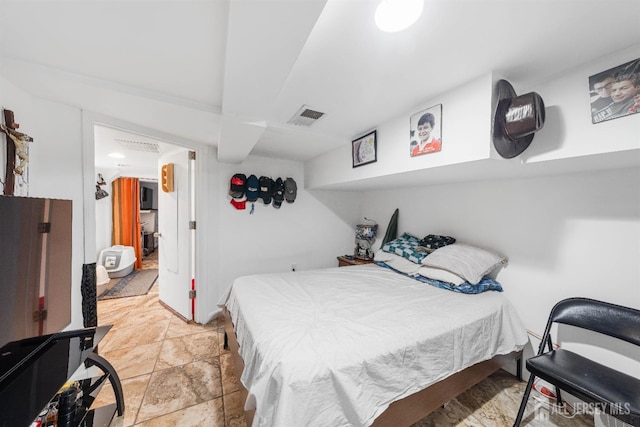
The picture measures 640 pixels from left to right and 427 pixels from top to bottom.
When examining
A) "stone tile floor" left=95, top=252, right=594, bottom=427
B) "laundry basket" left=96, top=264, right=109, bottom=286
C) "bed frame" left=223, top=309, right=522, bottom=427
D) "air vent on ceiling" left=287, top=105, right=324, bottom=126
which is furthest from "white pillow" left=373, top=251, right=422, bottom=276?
"laundry basket" left=96, top=264, right=109, bottom=286

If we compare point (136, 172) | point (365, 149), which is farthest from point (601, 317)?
point (136, 172)

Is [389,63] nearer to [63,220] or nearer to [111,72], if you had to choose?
[111,72]

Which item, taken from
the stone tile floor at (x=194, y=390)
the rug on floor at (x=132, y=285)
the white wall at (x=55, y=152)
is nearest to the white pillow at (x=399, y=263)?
the stone tile floor at (x=194, y=390)

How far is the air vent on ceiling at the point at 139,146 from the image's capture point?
2.78 metres

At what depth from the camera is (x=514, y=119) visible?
1191mm

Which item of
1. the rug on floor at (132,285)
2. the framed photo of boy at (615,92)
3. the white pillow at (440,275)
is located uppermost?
the framed photo of boy at (615,92)

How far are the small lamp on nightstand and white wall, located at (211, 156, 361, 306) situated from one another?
0.40 m

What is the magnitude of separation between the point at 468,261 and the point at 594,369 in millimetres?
846

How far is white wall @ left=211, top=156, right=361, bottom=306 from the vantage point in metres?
2.85

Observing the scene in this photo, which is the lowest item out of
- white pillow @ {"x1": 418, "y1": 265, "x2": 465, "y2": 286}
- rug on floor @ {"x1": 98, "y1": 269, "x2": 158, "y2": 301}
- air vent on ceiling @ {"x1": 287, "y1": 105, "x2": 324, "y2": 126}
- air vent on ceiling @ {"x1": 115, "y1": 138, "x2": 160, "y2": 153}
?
rug on floor @ {"x1": 98, "y1": 269, "x2": 158, "y2": 301}

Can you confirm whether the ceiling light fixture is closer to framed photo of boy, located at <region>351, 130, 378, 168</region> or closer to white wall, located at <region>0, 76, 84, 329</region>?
framed photo of boy, located at <region>351, 130, 378, 168</region>

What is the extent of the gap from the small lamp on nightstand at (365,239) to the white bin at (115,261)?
425cm

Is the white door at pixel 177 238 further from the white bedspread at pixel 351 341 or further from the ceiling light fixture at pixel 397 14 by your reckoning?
the ceiling light fixture at pixel 397 14

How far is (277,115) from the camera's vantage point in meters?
1.78
